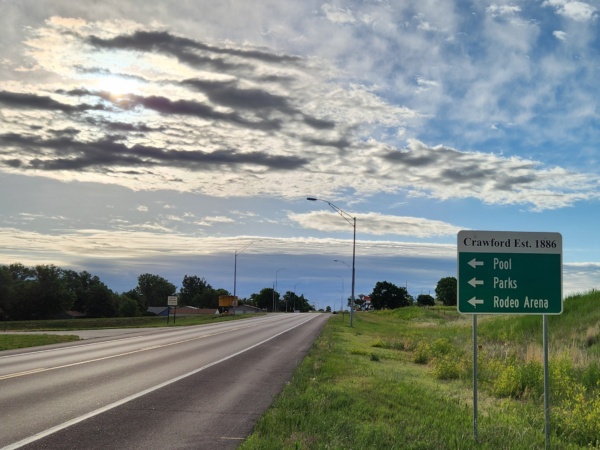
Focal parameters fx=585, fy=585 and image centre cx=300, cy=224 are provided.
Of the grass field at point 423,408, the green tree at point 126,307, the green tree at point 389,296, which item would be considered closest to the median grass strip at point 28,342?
the grass field at point 423,408

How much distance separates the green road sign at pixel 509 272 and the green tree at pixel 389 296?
623ft

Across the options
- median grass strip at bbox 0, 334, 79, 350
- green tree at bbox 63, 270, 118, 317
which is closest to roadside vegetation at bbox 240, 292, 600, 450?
median grass strip at bbox 0, 334, 79, 350

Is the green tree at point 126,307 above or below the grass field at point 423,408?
below

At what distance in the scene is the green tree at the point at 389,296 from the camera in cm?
19500

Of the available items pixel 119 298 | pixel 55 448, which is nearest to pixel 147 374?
pixel 55 448

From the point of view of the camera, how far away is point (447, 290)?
587 ft

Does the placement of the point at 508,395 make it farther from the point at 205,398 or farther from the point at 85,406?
the point at 85,406

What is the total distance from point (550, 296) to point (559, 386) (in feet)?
17.7

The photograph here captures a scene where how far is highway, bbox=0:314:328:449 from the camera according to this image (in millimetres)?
7918

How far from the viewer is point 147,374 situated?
14672 millimetres

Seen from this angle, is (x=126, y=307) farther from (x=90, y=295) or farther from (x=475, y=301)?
(x=475, y=301)

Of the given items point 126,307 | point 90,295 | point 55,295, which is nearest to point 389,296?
point 126,307

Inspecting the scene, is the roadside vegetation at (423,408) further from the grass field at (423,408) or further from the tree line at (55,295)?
the tree line at (55,295)

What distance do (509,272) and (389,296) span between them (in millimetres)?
190300
